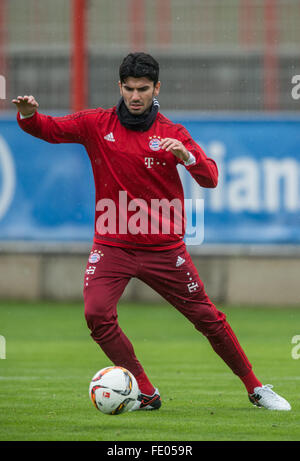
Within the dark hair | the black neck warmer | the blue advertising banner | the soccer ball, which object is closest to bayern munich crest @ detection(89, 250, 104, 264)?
the soccer ball

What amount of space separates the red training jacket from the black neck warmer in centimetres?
4

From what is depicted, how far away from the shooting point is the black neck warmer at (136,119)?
262 inches

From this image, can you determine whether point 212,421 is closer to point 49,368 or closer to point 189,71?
point 49,368

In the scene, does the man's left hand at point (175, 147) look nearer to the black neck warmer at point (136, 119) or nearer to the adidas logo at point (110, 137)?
the black neck warmer at point (136, 119)

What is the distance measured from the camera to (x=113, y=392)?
20.6 ft

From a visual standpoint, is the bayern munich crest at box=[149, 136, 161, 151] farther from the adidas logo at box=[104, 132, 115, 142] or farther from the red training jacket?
the adidas logo at box=[104, 132, 115, 142]

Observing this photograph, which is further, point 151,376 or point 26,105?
point 151,376

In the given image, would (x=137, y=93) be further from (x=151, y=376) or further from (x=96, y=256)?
(x=151, y=376)

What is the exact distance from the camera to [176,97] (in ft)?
47.5

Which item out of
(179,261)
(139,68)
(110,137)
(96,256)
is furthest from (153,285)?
(139,68)

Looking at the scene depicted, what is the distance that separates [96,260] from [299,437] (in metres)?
1.81

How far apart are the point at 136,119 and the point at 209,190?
23.9 feet

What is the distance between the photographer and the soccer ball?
6289mm

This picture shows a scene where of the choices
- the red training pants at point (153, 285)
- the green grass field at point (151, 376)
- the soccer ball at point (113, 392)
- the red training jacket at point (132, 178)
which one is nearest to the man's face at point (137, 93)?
the red training jacket at point (132, 178)
